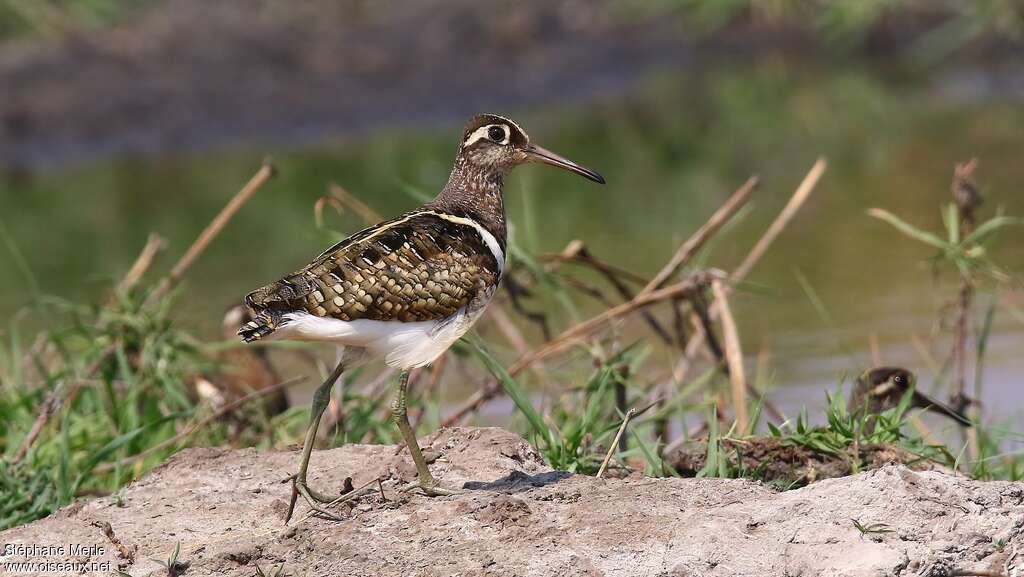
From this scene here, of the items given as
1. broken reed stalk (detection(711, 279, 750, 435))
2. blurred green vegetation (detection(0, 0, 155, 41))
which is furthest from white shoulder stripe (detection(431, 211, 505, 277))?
blurred green vegetation (detection(0, 0, 155, 41))

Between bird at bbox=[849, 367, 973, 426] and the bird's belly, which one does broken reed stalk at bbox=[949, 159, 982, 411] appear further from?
the bird's belly

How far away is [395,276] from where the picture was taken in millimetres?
4270

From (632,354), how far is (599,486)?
1.81 metres

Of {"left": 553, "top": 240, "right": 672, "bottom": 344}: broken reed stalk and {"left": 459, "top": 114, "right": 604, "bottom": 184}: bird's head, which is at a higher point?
{"left": 459, "top": 114, "right": 604, "bottom": 184}: bird's head

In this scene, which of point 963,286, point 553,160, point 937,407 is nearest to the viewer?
point 553,160

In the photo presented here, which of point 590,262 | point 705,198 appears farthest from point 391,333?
point 705,198

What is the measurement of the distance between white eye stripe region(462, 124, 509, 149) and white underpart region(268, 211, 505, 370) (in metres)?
0.58

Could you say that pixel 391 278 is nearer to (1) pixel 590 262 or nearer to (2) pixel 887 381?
(1) pixel 590 262

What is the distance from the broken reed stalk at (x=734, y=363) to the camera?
577cm

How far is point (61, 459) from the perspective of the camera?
5441mm

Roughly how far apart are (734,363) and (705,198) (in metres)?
7.02

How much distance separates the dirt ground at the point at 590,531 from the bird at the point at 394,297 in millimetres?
157

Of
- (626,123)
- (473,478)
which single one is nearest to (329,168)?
(626,123)

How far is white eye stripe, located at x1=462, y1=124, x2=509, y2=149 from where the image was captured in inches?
191
